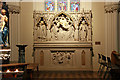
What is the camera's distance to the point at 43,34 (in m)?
10.7

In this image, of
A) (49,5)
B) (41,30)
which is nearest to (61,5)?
(49,5)

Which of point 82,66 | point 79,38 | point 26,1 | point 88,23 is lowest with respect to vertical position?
point 82,66

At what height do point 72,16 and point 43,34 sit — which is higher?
point 72,16

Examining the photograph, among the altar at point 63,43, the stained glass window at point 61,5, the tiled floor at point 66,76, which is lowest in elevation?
the tiled floor at point 66,76

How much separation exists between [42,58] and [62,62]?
102cm

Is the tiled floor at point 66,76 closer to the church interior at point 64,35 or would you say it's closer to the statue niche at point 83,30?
the church interior at point 64,35

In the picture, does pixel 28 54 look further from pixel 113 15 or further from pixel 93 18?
pixel 113 15

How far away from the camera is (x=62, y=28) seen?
10891 mm

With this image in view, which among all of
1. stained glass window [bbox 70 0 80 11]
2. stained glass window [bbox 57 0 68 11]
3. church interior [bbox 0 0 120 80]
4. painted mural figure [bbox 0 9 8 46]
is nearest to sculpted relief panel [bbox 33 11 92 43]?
church interior [bbox 0 0 120 80]

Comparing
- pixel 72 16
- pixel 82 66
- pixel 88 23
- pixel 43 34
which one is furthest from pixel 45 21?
pixel 82 66

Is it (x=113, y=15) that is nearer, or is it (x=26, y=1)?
(x=113, y=15)

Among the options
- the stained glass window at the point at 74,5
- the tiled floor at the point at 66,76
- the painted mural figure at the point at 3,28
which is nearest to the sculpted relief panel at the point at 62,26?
the stained glass window at the point at 74,5

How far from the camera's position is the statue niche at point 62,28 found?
10.8m

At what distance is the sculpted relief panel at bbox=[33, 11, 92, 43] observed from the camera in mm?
10664
